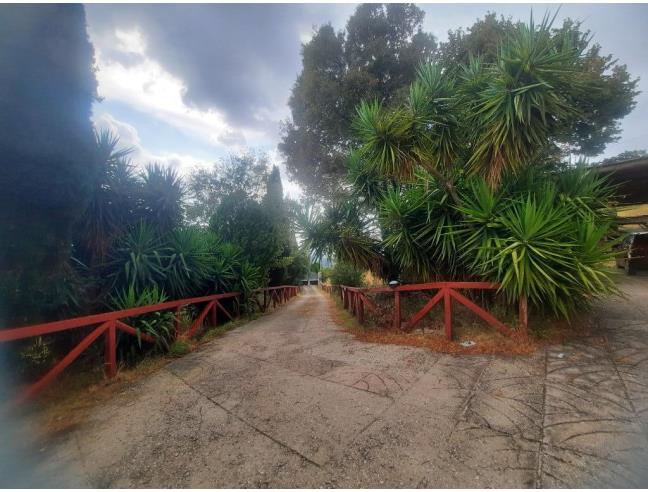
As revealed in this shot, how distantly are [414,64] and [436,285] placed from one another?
10.5 m

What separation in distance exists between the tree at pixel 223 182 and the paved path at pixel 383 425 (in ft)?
35.5

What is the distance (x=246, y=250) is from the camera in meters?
9.14

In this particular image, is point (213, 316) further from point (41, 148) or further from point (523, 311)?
point (523, 311)

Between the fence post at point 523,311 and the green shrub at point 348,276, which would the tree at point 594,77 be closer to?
the fence post at point 523,311

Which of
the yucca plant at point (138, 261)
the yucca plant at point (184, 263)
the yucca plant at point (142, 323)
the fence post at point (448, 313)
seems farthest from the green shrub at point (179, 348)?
the fence post at point (448, 313)

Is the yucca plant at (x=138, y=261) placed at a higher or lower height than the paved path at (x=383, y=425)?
higher

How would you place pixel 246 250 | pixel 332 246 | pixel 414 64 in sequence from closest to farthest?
pixel 332 246 → pixel 246 250 → pixel 414 64

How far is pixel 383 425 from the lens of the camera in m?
2.09

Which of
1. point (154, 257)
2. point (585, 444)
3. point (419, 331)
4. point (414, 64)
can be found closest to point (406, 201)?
point (419, 331)


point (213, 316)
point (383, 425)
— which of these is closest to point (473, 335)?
point (383, 425)

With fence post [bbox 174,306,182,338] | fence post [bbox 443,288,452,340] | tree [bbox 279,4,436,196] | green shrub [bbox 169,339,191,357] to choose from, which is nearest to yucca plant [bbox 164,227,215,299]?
fence post [bbox 174,306,182,338]

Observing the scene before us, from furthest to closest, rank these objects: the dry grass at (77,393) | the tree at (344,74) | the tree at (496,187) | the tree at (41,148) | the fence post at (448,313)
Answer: the tree at (344,74) < the fence post at (448,313) < the tree at (496,187) < the tree at (41,148) < the dry grass at (77,393)

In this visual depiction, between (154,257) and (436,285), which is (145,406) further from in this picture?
(436,285)

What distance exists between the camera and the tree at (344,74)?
11.0 meters
